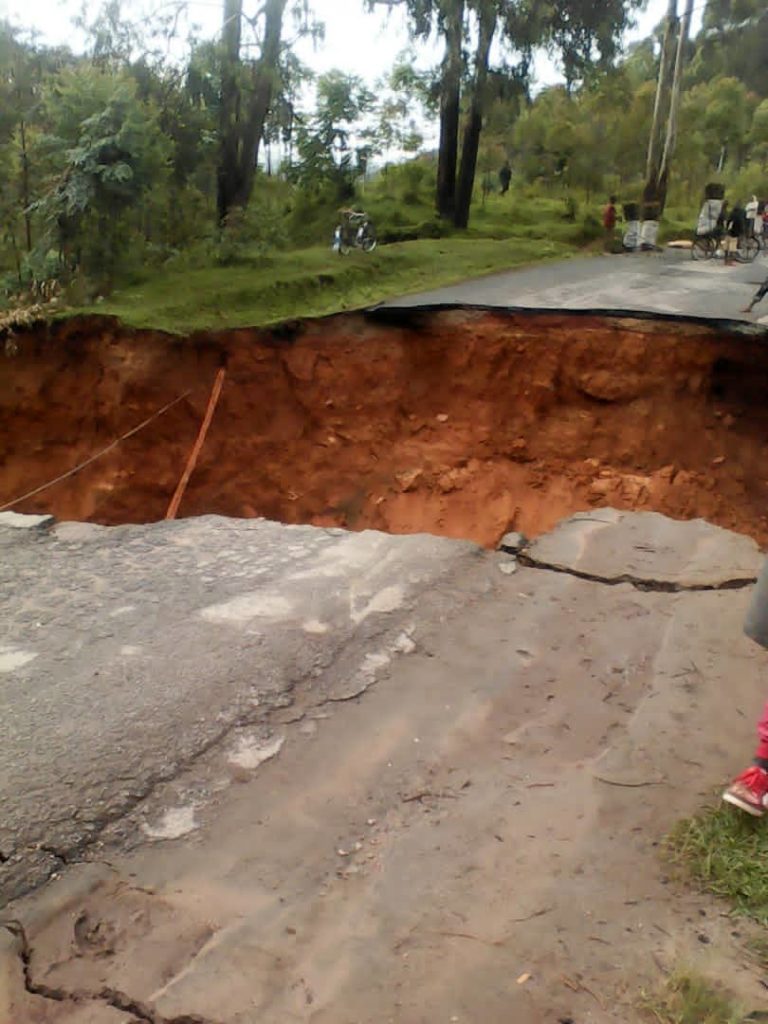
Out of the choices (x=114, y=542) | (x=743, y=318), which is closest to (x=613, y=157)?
(x=743, y=318)

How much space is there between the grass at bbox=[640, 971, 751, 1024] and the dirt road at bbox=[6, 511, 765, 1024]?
0.18 feet

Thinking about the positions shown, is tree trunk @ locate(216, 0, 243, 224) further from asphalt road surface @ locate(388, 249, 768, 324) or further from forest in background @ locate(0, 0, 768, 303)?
asphalt road surface @ locate(388, 249, 768, 324)

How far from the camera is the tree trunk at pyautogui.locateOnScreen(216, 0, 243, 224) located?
1196 centimetres

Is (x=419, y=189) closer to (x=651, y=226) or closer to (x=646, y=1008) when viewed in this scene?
(x=651, y=226)

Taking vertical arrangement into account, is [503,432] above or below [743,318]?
below

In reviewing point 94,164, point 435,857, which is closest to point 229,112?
point 94,164

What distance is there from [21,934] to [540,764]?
66.9 inches

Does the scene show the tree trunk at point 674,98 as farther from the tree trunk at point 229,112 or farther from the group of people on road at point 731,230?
the tree trunk at point 229,112

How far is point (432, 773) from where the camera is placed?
3.06 m

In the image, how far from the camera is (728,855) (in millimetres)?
2600

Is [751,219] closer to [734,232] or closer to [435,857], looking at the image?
[734,232]

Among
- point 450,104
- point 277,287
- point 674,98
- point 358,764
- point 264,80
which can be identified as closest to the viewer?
point 358,764

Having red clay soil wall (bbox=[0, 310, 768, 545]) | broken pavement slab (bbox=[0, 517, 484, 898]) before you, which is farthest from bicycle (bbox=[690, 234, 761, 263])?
broken pavement slab (bbox=[0, 517, 484, 898])

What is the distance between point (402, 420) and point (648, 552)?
515cm
